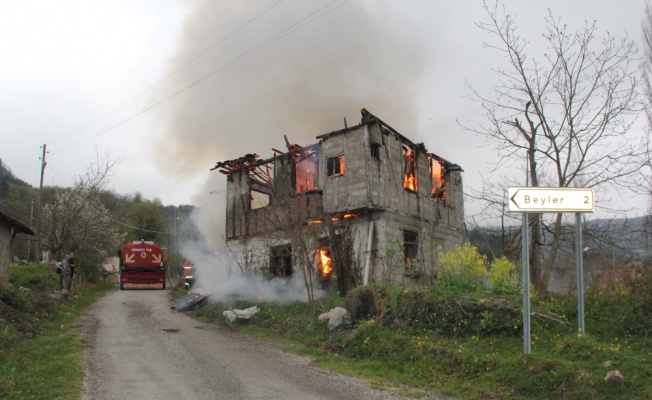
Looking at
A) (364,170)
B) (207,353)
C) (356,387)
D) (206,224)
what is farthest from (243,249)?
(356,387)

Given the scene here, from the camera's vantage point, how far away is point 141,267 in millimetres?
28812

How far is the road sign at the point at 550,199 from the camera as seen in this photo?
24.8 ft

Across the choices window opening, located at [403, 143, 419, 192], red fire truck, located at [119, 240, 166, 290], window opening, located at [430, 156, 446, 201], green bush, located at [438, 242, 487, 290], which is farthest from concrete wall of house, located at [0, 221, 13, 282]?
window opening, located at [430, 156, 446, 201]

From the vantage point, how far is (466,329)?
9711 millimetres

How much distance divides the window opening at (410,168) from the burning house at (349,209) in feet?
0.14

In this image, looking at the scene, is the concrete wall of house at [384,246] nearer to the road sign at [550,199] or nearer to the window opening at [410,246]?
the window opening at [410,246]

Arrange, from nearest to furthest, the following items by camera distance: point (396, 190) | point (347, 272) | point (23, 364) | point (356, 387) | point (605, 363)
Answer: point (605, 363) < point (356, 387) < point (23, 364) < point (347, 272) < point (396, 190)

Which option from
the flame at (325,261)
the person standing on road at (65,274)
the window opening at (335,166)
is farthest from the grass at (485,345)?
the person standing on road at (65,274)

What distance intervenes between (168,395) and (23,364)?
3.74 m

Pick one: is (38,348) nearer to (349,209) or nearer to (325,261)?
(325,261)

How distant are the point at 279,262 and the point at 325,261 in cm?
253

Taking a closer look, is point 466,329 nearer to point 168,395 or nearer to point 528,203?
point 528,203

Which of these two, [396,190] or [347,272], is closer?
[347,272]

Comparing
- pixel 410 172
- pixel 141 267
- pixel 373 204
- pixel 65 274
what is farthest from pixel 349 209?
pixel 141 267
